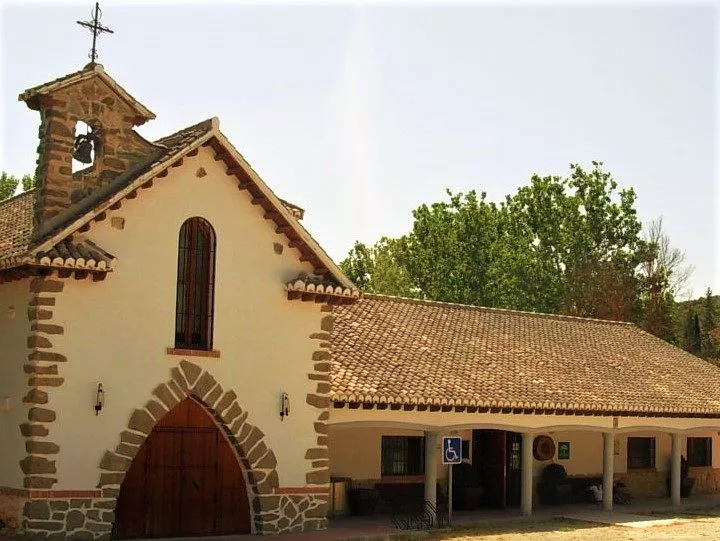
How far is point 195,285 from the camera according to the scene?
18.8 metres

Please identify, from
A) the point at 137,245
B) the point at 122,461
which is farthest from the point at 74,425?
the point at 137,245

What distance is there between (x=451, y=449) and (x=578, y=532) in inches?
136

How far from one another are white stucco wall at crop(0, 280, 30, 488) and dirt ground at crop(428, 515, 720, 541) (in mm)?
7882

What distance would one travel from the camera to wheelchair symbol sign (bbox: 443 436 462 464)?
20.5 metres

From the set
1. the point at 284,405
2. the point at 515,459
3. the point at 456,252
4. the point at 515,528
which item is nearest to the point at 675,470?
the point at 515,459

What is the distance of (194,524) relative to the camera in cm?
1892

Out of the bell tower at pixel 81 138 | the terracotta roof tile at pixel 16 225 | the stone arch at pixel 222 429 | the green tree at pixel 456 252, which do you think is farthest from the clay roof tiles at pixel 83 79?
the green tree at pixel 456 252

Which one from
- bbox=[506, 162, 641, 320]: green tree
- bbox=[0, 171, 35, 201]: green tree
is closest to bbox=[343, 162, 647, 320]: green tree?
bbox=[506, 162, 641, 320]: green tree

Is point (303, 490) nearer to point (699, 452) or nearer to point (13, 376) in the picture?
point (13, 376)

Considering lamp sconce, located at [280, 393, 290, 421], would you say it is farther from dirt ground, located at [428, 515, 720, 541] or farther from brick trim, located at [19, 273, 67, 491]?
brick trim, located at [19, 273, 67, 491]

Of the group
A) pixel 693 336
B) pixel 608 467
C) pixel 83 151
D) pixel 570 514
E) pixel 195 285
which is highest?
pixel 83 151

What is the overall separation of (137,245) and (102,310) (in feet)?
4.26

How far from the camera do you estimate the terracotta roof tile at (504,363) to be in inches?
868

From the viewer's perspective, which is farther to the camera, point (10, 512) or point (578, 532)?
point (578, 532)
